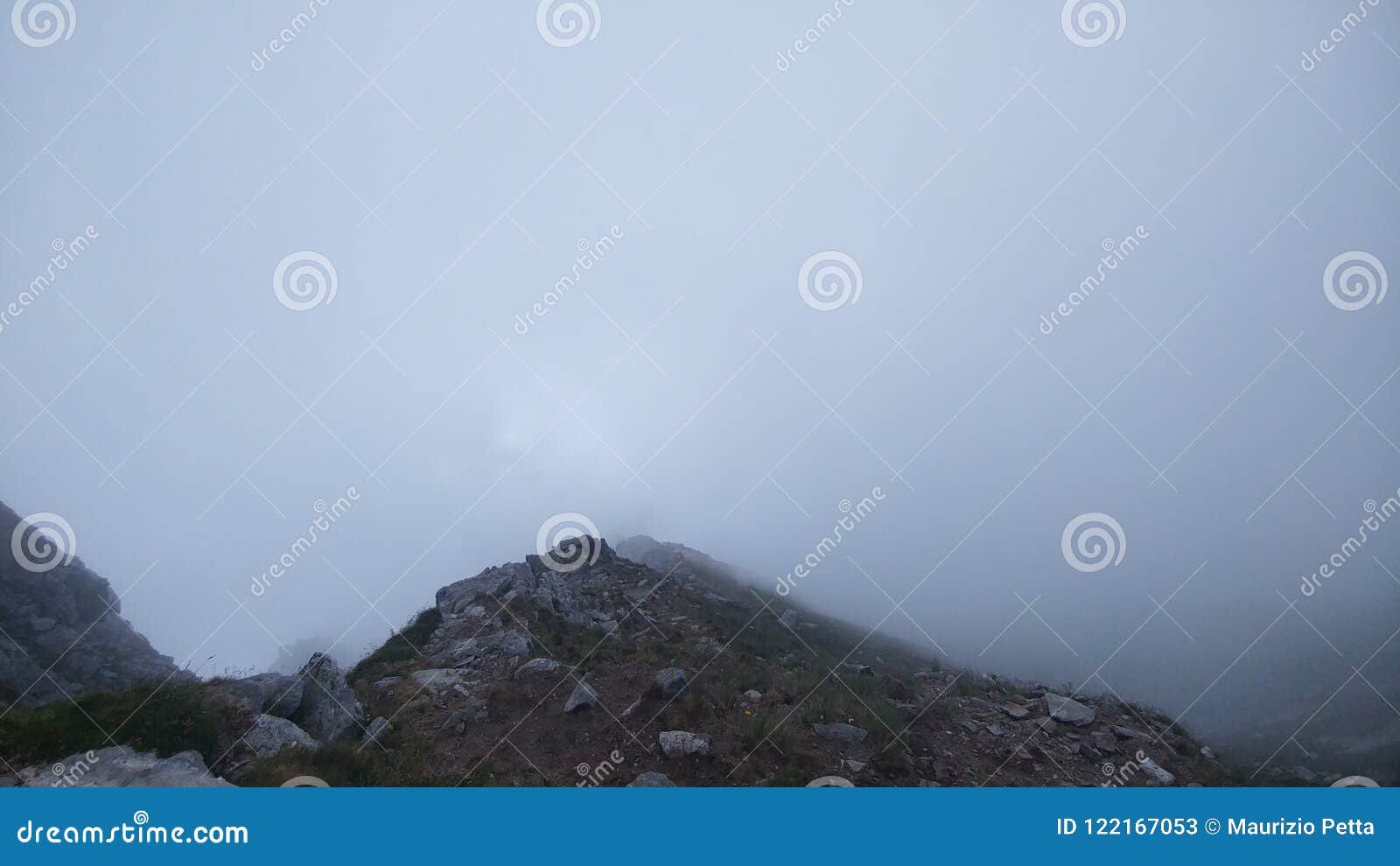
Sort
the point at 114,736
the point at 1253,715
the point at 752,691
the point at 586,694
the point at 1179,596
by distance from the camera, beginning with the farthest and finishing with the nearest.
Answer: the point at 1179,596 → the point at 1253,715 → the point at 752,691 → the point at 586,694 → the point at 114,736

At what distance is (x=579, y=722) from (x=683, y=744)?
2.69m

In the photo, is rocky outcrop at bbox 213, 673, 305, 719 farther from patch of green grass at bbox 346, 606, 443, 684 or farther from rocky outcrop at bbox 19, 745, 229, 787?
patch of green grass at bbox 346, 606, 443, 684

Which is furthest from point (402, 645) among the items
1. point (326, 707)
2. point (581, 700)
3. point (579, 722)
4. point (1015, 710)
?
point (1015, 710)

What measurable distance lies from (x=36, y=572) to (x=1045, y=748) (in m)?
44.5

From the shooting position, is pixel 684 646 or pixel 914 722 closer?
pixel 914 722

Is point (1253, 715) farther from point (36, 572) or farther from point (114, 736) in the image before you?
point (36, 572)

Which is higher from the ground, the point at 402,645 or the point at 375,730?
the point at 375,730

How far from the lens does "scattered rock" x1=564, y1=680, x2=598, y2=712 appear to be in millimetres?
11336

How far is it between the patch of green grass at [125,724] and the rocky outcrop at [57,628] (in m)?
16.1

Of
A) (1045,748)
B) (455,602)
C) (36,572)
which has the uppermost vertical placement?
(1045,748)

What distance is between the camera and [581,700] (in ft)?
37.5

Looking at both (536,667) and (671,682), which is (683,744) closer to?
(671,682)

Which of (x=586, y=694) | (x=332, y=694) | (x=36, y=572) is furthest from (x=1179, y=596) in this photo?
(x=36, y=572)
